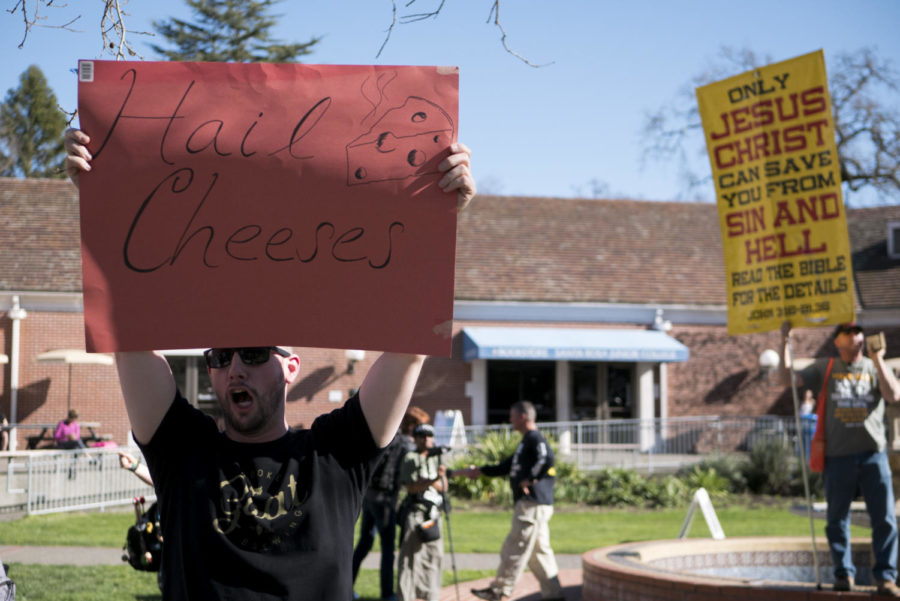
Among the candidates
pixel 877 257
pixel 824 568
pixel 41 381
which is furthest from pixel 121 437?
pixel 877 257

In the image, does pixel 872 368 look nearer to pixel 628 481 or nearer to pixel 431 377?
pixel 628 481

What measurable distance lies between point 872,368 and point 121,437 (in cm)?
2042

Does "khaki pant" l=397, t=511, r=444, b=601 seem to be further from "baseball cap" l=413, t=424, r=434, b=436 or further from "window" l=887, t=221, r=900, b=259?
"window" l=887, t=221, r=900, b=259

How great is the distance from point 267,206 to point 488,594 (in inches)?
293

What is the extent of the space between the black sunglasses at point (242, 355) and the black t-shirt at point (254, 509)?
0.47 ft

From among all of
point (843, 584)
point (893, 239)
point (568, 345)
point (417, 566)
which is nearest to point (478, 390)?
point (568, 345)

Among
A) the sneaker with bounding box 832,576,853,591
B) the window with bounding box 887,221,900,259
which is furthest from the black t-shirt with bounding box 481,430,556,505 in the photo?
the window with bounding box 887,221,900,259

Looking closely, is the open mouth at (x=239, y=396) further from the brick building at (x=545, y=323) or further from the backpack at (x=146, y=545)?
the brick building at (x=545, y=323)

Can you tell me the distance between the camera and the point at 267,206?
2.85 m

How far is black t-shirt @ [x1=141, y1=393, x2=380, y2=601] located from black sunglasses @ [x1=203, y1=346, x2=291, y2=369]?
0.14 m

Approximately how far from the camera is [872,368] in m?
7.72

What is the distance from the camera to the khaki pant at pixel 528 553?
374 inches

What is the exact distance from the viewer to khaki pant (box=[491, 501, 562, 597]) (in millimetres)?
9500

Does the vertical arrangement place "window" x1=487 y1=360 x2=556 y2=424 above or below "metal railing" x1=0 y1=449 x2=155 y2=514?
above
